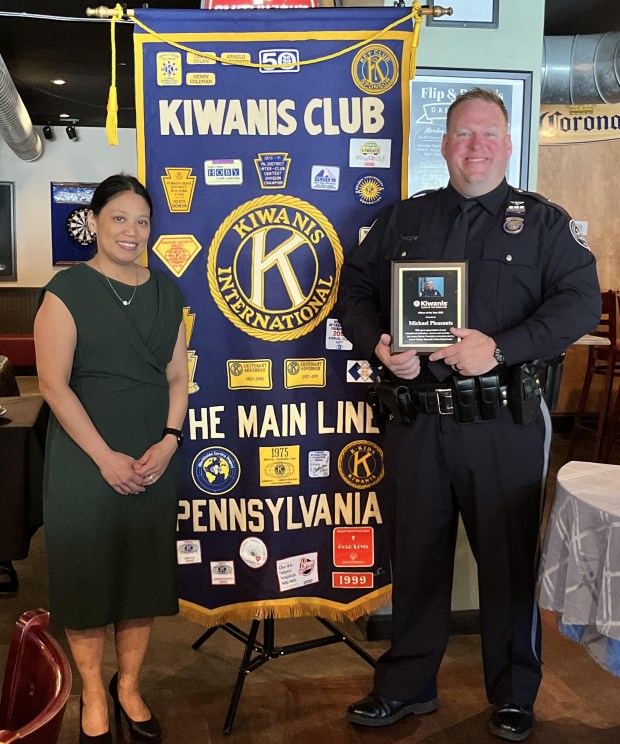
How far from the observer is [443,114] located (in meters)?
2.80

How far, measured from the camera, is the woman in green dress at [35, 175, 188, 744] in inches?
83.8

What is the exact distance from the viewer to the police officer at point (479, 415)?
2.22 m

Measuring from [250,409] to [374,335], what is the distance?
1.58ft

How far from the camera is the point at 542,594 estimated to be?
71.6 inches

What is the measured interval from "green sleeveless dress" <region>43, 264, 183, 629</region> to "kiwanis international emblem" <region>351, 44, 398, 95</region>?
89 cm

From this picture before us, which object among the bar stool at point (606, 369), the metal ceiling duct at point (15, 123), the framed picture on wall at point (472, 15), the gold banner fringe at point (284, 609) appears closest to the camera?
the gold banner fringe at point (284, 609)

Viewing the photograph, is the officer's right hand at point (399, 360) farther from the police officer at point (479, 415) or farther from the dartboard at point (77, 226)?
the dartboard at point (77, 226)

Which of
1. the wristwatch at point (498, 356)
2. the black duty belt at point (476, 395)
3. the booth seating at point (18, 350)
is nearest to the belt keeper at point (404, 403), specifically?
the black duty belt at point (476, 395)

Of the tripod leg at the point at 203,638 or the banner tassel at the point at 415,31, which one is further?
the tripod leg at the point at 203,638

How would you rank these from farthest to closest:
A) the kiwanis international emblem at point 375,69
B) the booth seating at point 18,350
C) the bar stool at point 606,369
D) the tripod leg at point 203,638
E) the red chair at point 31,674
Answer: the booth seating at point 18,350, the bar stool at point 606,369, the tripod leg at point 203,638, the kiwanis international emblem at point 375,69, the red chair at point 31,674

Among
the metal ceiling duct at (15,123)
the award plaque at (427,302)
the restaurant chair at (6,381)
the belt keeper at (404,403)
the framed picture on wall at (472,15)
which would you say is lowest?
the restaurant chair at (6,381)

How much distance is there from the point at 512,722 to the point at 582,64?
3901 millimetres

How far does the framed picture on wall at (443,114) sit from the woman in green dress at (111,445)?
1.03 metres

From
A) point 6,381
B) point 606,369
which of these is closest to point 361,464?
point 6,381
